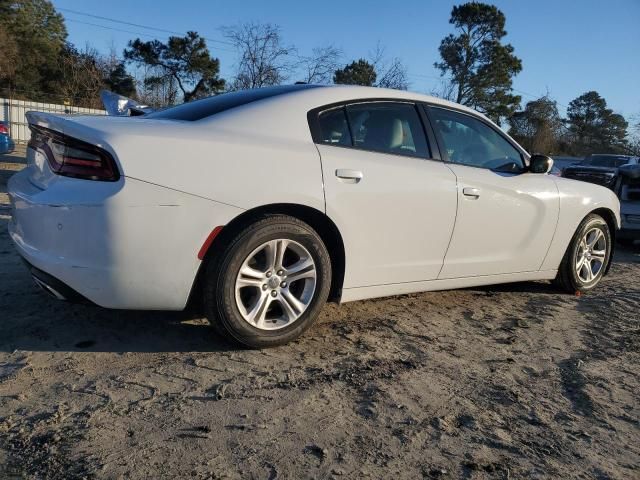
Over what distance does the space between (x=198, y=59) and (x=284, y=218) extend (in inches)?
1462

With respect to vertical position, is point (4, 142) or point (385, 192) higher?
point (385, 192)

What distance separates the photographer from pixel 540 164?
432 cm

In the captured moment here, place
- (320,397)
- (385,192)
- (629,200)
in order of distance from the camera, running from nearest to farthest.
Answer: (320,397) → (385,192) → (629,200)

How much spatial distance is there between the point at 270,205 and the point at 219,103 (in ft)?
2.97

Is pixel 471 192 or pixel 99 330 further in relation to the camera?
pixel 471 192

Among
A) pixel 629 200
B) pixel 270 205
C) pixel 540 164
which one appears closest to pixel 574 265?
pixel 540 164

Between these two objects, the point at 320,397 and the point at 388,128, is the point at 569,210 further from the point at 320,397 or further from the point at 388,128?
the point at 320,397

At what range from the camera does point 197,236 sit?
2.80 m

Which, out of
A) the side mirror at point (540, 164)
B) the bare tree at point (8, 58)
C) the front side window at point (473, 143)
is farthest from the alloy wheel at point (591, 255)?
the bare tree at point (8, 58)

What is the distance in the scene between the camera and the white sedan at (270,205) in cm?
268

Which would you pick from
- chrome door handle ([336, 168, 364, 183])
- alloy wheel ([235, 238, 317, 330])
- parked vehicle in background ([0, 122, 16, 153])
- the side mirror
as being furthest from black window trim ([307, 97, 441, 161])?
parked vehicle in background ([0, 122, 16, 153])

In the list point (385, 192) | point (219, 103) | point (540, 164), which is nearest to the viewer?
point (385, 192)

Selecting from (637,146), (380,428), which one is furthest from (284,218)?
(637,146)

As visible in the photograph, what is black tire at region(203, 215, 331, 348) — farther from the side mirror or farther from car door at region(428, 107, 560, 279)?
the side mirror
